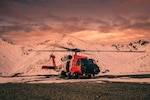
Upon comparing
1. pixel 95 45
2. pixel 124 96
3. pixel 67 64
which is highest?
pixel 95 45

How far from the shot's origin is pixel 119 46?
19338 cm

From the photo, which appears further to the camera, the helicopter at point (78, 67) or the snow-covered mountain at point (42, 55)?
the snow-covered mountain at point (42, 55)

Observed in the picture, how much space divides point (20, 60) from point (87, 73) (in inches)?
4805

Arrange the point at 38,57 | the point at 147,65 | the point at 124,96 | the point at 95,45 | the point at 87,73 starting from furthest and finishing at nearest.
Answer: the point at 95,45 → the point at 38,57 → the point at 147,65 → the point at 87,73 → the point at 124,96

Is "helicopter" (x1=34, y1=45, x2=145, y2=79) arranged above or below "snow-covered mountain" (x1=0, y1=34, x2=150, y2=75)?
→ below

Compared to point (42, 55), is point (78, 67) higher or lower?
lower

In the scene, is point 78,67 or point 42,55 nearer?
point 78,67

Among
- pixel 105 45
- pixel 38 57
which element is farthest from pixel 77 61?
pixel 105 45

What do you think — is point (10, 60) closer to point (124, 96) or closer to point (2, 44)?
point (2, 44)

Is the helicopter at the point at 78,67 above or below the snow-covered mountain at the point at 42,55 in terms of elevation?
below

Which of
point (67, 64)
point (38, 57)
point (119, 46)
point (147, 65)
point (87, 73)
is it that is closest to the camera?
point (87, 73)

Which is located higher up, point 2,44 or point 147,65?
point 2,44

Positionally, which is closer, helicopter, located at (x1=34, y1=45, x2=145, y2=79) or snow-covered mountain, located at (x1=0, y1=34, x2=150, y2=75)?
helicopter, located at (x1=34, y1=45, x2=145, y2=79)

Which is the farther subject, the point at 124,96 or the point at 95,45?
the point at 95,45
